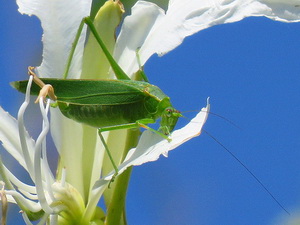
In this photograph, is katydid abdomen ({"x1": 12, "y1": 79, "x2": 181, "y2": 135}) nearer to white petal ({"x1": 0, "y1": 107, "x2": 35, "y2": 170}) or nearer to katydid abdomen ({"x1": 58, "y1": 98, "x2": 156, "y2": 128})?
katydid abdomen ({"x1": 58, "y1": 98, "x2": 156, "y2": 128})

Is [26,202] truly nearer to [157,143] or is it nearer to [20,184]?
[20,184]

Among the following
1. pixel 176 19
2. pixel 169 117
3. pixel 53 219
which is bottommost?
pixel 53 219

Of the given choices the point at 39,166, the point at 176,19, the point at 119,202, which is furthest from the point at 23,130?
the point at 176,19

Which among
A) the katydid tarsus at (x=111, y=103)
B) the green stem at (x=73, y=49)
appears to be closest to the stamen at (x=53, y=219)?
the katydid tarsus at (x=111, y=103)

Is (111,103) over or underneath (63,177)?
over

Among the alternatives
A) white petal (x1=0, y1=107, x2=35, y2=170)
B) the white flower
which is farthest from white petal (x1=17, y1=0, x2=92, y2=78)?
white petal (x1=0, y1=107, x2=35, y2=170)

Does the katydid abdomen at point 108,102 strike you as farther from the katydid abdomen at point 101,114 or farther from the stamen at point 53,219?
the stamen at point 53,219

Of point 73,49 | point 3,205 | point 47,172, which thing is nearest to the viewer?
point 3,205
